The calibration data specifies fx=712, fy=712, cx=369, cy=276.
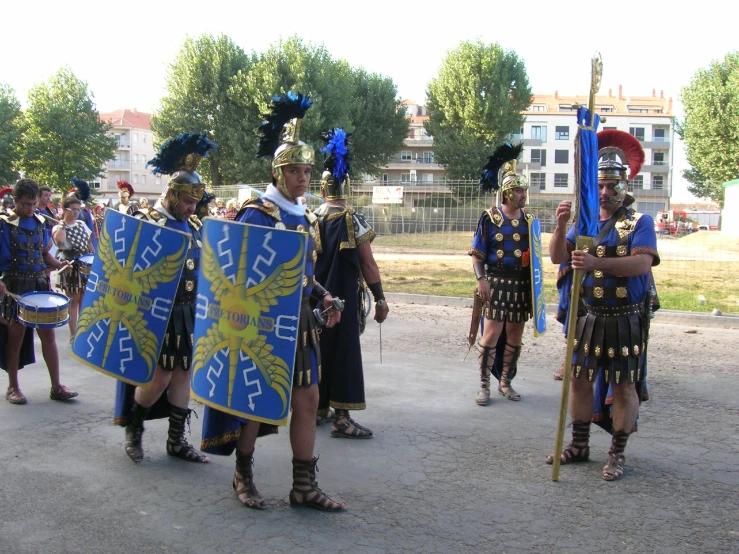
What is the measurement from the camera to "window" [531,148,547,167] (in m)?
75.1

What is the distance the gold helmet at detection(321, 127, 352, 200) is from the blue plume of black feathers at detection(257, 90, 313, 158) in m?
0.99

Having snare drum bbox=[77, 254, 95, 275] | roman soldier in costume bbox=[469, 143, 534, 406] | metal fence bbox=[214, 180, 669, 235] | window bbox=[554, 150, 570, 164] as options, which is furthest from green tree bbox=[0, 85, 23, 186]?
window bbox=[554, 150, 570, 164]

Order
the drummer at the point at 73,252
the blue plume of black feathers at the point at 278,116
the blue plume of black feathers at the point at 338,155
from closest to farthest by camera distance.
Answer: the blue plume of black feathers at the point at 278,116 < the blue plume of black feathers at the point at 338,155 < the drummer at the point at 73,252

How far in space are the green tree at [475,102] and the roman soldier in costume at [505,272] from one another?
41925mm

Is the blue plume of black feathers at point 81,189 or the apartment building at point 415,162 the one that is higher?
the apartment building at point 415,162

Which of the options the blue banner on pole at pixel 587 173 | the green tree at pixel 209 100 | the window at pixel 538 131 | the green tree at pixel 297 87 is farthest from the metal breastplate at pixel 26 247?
the window at pixel 538 131

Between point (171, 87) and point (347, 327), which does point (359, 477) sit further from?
point (171, 87)

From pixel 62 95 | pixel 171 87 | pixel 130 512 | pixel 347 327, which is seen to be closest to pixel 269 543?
pixel 130 512

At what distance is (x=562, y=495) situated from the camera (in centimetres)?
434

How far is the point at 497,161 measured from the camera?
23.4ft

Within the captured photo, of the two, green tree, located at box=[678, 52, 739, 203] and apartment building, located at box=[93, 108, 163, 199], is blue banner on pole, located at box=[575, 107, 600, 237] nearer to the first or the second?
green tree, located at box=[678, 52, 739, 203]

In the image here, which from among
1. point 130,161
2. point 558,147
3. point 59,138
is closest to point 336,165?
point 59,138

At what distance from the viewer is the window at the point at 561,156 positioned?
246 feet

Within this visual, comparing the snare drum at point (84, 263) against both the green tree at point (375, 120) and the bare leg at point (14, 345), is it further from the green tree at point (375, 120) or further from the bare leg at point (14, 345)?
the green tree at point (375, 120)
